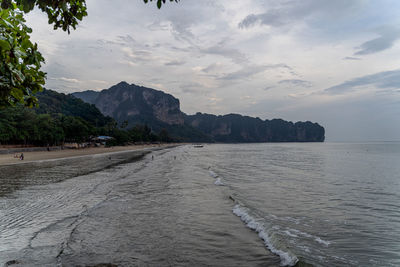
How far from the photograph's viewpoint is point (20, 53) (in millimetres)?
3172

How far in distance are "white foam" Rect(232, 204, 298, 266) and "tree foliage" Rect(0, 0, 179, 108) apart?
22.7 ft

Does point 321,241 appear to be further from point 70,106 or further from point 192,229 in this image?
point 70,106

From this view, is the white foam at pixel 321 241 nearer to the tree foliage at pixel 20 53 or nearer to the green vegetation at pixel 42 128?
the tree foliage at pixel 20 53

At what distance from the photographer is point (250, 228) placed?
928 centimetres

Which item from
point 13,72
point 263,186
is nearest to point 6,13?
point 13,72

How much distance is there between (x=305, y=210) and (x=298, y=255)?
5.99 metres

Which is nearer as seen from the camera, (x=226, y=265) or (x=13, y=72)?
(x=13, y=72)

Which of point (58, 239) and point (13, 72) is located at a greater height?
point (13, 72)

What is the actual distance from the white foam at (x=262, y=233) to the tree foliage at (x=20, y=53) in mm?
Result: 6929

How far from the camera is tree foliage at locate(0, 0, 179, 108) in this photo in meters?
3.09

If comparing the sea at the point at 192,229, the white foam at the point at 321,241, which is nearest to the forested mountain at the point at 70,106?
the sea at the point at 192,229

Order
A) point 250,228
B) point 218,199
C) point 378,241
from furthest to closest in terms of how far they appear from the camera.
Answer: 1. point 218,199
2. point 250,228
3. point 378,241

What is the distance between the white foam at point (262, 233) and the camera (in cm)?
658

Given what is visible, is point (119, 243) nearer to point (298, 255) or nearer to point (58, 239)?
point (58, 239)
